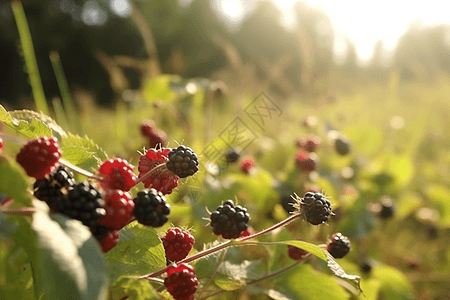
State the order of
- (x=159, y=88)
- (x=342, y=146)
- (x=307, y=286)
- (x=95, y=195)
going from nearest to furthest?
1. (x=95, y=195)
2. (x=307, y=286)
3. (x=342, y=146)
4. (x=159, y=88)

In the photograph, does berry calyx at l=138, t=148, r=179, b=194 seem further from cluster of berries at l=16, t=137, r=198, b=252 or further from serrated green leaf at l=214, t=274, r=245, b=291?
serrated green leaf at l=214, t=274, r=245, b=291

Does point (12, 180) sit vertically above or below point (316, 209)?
below

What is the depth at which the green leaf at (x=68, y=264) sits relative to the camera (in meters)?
0.31

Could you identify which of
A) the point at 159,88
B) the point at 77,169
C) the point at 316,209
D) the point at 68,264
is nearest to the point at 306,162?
the point at 159,88

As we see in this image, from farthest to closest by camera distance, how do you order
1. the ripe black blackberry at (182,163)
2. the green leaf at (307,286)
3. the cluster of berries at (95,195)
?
the green leaf at (307,286) < the ripe black blackberry at (182,163) < the cluster of berries at (95,195)

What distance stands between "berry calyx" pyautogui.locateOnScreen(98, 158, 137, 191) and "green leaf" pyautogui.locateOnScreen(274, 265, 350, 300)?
1.56 ft

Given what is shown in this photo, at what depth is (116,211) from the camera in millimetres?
434

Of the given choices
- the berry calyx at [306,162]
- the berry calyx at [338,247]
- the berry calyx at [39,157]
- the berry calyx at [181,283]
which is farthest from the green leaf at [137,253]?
the berry calyx at [306,162]

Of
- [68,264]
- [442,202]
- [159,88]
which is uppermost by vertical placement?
[442,202]

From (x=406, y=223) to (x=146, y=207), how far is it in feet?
8.39

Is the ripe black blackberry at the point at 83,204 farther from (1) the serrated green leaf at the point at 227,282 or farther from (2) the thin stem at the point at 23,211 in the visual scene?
(1) the serrated green leaf at the point at 227,282

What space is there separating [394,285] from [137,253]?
1.35 metres

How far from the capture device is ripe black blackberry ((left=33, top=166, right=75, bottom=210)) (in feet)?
1.46

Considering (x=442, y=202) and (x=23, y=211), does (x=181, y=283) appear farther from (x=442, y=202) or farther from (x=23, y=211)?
(x=442, y=202)
